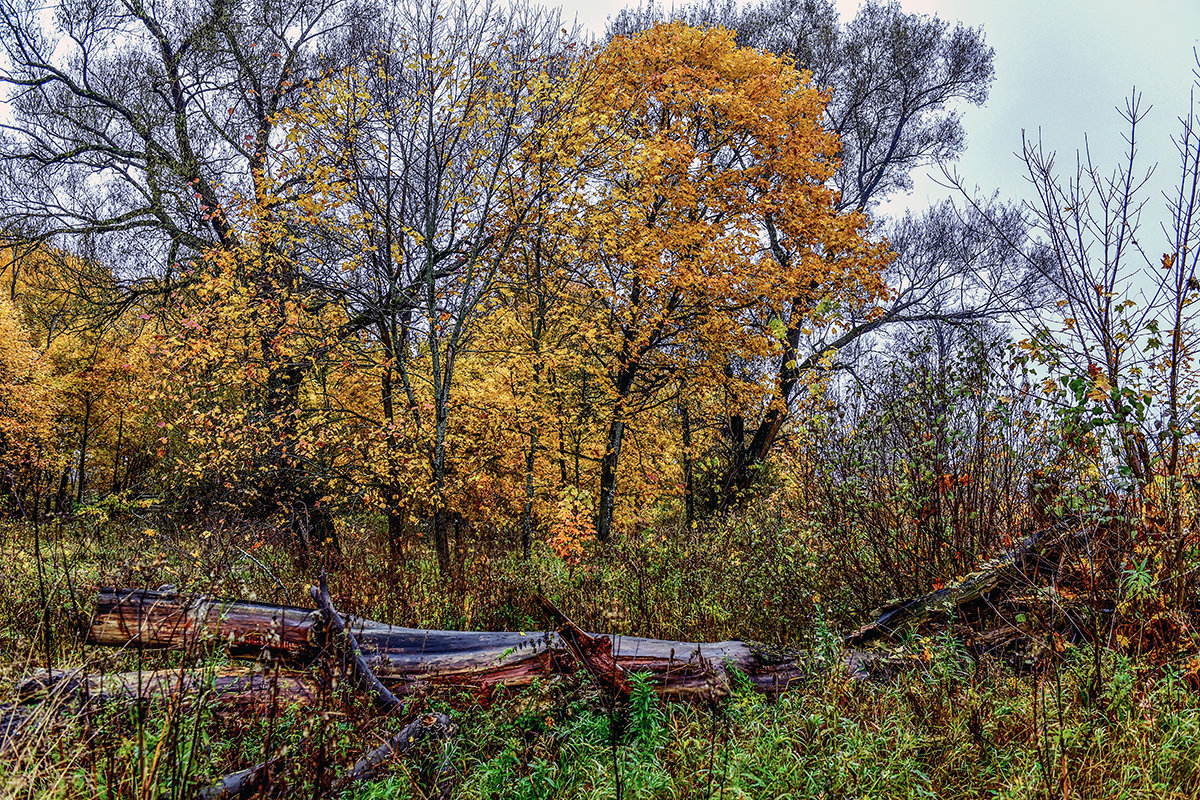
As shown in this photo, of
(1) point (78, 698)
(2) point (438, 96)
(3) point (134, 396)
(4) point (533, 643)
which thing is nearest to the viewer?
(1) point (78, 698)

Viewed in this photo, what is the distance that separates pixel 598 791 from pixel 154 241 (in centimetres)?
1437

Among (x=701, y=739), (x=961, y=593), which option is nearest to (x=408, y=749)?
(x=701, y=739)

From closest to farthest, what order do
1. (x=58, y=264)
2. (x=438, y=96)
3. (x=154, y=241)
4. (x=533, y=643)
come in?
(x=533, y=643)
(x=438, y=96)
(x=58, y=264)
(x=154, y=241)

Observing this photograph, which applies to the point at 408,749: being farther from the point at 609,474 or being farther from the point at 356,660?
the point at 609,474

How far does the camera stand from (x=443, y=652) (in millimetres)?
4324

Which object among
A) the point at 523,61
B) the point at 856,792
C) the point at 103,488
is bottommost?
the point at 856,792

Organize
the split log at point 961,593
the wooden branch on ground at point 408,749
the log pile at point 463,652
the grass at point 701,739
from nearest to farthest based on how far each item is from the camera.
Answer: the grass at point 701,739 < the wooden branch on ground at point 408,749 < the log pile at point 463,652 < the split log at point 961,593

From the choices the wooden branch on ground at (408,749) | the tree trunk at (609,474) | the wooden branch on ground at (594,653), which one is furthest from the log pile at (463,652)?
the tree trunk at (609,474)

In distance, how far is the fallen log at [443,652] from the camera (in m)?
4.13

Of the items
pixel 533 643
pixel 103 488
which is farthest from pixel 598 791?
pixel 103 488

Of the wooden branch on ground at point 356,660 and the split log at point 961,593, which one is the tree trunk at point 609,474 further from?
the wooden branch on ground at point 356,660

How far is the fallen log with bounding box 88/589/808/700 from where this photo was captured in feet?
13.5

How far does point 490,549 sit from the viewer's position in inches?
Result: 378

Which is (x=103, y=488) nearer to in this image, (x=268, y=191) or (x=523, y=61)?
(x=268, y=191)
